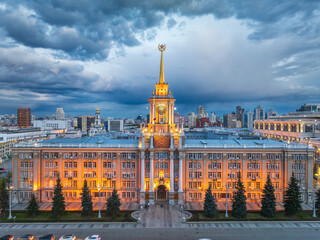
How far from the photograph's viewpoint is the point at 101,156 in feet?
193

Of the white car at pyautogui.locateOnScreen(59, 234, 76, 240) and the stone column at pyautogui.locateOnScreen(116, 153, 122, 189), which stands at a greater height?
the stone column at pyautogui.locateOnScreen(116, 153, 122, 189)

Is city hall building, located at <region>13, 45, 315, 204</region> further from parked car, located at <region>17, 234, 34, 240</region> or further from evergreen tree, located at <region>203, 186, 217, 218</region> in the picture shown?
parked car, located at <region>17, 234, 34, 240</region>

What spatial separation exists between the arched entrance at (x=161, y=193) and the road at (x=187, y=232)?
572 inches

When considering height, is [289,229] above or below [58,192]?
below

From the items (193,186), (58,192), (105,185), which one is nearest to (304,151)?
(193,186)

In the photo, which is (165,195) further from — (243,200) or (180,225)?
(243,200)

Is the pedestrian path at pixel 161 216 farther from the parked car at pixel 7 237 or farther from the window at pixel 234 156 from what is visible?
the parked car at pixel 7 237

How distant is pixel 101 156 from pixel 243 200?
37.3m

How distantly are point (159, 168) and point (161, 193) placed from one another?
692 centimetres

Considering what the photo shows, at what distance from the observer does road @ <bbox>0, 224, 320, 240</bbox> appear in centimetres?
4062

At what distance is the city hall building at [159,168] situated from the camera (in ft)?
188

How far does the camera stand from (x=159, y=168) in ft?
191

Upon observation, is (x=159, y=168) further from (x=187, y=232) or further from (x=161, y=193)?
(x=187, y=232)

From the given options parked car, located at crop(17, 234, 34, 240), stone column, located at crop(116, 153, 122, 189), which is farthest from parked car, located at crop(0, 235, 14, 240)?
stone column, located at crop(116, 153, 122, 189)
